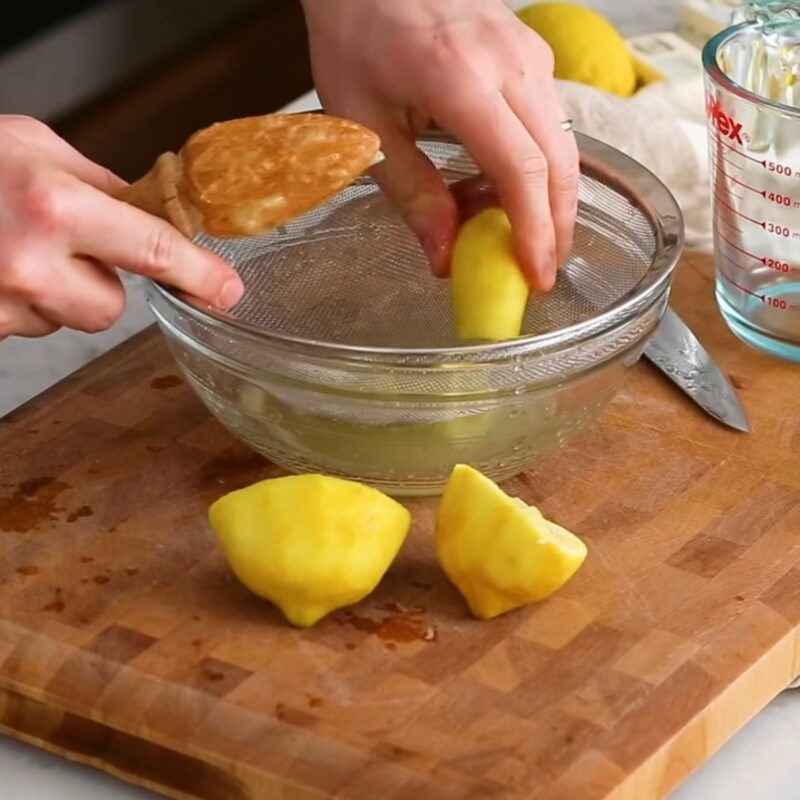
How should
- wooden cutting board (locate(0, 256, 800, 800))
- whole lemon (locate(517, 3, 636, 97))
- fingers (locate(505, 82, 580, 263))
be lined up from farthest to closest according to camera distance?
whole lemon (locate(517, 3, 636, 97)) < fingers (locate(505, 82, 580, 263)) < wooden cutting board (locate(0, 256, 800, 800))

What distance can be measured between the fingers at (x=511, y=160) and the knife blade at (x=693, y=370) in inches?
5.7

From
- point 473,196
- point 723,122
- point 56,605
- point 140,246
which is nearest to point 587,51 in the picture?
point 723,122

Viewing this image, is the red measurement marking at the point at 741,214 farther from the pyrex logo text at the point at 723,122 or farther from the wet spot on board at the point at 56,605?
the wet spot on board at the point at 56,605

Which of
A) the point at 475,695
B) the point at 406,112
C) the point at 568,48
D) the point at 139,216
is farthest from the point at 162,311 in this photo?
the point at 568,48

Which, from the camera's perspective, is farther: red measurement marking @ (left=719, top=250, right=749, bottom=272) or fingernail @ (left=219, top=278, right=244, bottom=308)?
red measurement marking @ (left=719, top=250, right=749, bottom=272)

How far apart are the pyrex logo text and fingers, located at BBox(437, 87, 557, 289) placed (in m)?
0.22

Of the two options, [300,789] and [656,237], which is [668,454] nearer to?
[656,237]

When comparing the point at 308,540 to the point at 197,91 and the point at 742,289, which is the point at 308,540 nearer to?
the point at 742,289

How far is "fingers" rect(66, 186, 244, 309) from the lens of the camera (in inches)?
35.6

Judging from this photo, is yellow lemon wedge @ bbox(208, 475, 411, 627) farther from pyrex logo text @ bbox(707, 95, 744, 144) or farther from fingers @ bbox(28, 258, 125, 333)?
pyrex logo text @ bbox(707, 95, 744, 144)

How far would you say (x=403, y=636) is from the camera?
0.90 m

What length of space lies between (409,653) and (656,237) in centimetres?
36

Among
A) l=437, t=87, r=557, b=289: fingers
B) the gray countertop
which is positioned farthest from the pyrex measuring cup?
the gray countertop

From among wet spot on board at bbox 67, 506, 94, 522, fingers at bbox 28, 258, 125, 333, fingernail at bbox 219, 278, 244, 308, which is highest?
fingers at bbox 28, 258, 125, 333
